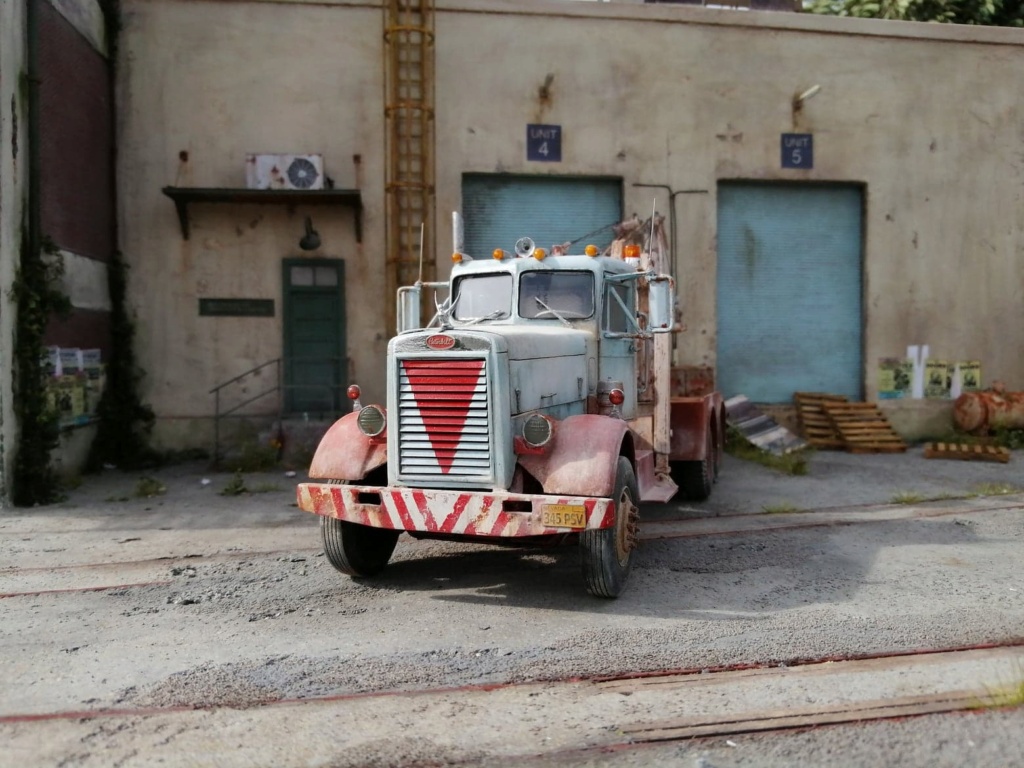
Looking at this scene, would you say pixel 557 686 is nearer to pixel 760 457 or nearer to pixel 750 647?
pixel 750 647

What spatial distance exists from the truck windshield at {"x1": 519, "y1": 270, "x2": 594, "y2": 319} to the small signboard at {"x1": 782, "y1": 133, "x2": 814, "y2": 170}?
9358 mm

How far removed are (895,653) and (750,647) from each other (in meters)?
0.84

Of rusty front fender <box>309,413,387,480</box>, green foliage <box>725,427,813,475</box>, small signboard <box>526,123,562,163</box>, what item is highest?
small signboard <box>526,123,562,163</box>

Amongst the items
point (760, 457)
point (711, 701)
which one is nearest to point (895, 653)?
point (711, 701)

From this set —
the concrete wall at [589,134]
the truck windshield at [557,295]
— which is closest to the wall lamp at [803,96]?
the concrete wall at [589,134]

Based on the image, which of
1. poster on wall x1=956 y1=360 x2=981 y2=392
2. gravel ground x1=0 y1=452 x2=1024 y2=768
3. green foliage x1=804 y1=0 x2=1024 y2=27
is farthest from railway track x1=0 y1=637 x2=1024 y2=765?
green foliage x1=804 y1=0 x2=1024 y2=27

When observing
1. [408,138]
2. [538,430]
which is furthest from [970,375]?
[538,430]

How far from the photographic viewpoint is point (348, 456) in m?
6.68

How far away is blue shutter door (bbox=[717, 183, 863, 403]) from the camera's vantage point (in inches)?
617

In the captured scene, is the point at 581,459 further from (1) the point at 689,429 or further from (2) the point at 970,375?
(2) the point at 970,375

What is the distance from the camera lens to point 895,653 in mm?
5246

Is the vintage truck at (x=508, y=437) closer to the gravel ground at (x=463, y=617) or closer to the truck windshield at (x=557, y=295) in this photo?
the truck windshield at (x=557, y=295)

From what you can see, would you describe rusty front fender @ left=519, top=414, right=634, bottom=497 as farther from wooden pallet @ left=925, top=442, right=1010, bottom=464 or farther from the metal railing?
wooden pallet @ left=925, top=442, right=1010, bottom=464

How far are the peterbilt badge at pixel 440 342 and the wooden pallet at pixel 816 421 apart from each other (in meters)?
10.6
